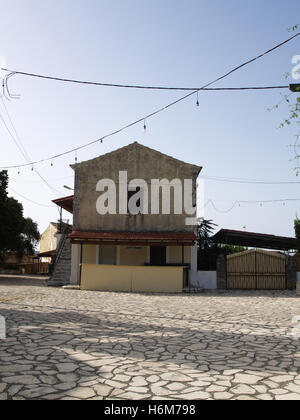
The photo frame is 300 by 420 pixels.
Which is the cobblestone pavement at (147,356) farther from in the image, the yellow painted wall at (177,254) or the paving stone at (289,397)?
the yellow painted wall at (177,254)

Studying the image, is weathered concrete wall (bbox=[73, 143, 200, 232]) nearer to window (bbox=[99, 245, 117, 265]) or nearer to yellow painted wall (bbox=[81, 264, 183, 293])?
window (bbox=[99, 245, 117, 265])

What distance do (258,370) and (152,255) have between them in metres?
15.6

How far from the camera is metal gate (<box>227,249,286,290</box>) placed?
63.7ft

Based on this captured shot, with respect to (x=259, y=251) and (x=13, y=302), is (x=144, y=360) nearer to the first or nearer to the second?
(x=13, y=302)

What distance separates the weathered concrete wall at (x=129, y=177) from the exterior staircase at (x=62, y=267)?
304 cm

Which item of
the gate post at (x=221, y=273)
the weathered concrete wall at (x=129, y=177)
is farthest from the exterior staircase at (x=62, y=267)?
the gate post at (x=221, y=273)

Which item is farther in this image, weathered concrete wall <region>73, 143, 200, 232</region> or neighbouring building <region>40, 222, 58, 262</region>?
neighbouring building <region>40, 222, 58, 262</region>

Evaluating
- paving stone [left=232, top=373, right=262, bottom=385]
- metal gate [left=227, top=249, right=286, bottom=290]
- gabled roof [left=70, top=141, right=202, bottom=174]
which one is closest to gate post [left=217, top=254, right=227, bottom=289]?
metal gate [left=227, top=249, right=286, bottom=290]

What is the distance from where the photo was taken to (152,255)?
66.6 ft

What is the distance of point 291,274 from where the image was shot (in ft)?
63.5

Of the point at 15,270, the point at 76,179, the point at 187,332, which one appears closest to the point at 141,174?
the point at 76,179

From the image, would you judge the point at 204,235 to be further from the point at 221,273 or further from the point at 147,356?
the point at 147,356

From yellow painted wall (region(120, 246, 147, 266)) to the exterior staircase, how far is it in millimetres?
3477
